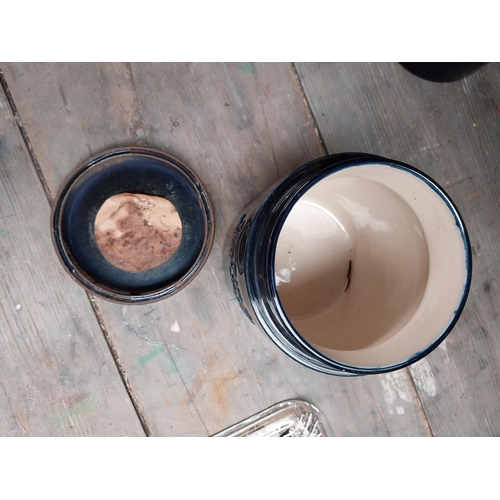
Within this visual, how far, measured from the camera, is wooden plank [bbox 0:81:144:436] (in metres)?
0.55

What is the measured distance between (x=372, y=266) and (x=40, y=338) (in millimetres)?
395

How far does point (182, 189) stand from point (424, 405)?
41cm

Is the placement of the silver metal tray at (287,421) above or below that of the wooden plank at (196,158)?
below

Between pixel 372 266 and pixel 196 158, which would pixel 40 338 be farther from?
pixel 372 266

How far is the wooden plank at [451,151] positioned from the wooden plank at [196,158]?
0.18ft

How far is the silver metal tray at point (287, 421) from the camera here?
578 mm

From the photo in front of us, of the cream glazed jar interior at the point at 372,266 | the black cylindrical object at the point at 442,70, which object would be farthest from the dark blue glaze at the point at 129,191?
the black cylindrical object at the point at 442,70

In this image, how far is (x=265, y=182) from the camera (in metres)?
0.57

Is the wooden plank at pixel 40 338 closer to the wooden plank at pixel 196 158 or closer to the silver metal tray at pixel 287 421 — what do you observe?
the wooden plank at pixel 196 158

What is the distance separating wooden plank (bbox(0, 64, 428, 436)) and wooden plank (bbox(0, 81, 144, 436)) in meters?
0.02

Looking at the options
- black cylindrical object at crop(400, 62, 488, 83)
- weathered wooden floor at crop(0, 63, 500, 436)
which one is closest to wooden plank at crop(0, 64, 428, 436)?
weathered wooden floor at crop(0, 63, 500, 436)

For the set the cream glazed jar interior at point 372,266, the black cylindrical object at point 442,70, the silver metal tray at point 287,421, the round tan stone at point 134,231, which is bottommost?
the silver metal tray at point 287,421

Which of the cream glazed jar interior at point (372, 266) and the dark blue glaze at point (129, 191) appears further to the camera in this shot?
the dark blue glaze at point (129, 191)

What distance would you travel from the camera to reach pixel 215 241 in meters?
0.57
